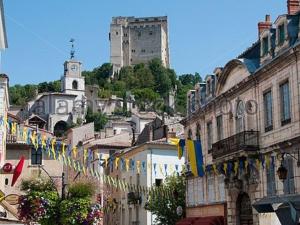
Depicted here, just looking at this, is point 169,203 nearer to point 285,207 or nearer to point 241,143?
point 241,143

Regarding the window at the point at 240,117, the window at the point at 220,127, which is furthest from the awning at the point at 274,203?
the window at the point at 220,127

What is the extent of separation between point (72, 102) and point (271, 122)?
12576cm

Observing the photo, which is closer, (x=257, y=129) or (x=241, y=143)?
(x=257, y=129)

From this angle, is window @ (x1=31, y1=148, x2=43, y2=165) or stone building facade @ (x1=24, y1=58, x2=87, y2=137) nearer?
window @ (x1=31, y1=148, x2=43, y2=165)

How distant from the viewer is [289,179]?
83.4 ft

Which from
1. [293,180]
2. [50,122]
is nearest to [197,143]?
[293,180]

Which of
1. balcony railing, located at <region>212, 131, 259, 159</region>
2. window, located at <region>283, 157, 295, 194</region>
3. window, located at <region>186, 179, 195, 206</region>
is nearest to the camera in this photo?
window, located at <region>283, 157, 295, 194</region>

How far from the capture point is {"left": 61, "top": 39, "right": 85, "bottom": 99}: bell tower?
155375 mm

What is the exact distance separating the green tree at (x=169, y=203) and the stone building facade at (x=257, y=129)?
4635mm

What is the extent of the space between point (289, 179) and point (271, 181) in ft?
5.86

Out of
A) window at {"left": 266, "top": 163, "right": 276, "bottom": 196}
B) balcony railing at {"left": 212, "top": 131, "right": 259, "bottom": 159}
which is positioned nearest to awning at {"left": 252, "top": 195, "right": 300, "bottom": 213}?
window at {"left": 266, "top": 163, "right": 276, "bottom": 196}

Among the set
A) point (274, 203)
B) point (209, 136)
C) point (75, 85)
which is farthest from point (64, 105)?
point (274, 203)

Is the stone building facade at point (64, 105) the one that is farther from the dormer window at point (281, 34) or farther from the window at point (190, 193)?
the dormer window at point (281, 34)

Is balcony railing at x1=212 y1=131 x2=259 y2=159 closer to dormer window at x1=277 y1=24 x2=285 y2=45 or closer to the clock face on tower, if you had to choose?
dormer window at x1=277 y1=24 x2=285 y2=45
